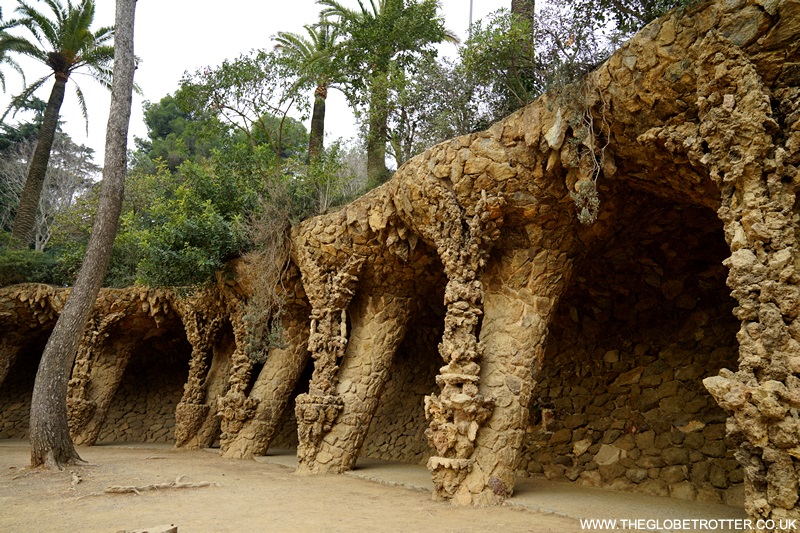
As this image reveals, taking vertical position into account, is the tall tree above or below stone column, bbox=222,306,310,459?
above

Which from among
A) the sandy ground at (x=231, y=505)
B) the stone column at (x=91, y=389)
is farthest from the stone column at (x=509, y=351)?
the stone column at (x=91, y=389)

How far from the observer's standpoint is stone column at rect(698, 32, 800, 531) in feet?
13.0

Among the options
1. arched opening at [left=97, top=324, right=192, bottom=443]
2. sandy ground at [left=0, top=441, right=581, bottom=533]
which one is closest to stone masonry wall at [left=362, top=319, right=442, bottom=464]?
sandy ground at [left=0, top=441, right=581, bottom=533]

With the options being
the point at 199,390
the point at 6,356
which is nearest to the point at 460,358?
the point at 199,390

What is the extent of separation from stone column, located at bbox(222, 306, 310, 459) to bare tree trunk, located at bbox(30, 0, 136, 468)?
2801mm

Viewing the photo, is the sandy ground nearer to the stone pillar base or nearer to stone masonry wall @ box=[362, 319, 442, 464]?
the stone pillar base

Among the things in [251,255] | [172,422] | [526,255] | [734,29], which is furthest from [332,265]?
[172,422]

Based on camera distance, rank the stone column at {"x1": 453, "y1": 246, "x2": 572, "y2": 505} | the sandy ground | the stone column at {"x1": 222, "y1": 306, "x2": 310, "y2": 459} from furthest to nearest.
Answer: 1. the stone column at {"x1": 222, "y1": 306, "x2": 310, "y2": 459}
2. the stone column at {"x1": 453, "y1": 246, "x2": 572, "y2": 505}
3. the sandy ground

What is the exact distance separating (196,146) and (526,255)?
2175 centimetres

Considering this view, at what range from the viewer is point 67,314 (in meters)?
9.22

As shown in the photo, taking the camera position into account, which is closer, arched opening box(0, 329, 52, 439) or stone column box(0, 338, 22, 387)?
stone column box(0, 338, 22, 387)

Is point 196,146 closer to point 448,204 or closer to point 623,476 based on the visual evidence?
point 448,204

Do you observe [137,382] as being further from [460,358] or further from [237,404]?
[460,358]

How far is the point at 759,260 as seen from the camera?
4324mm
